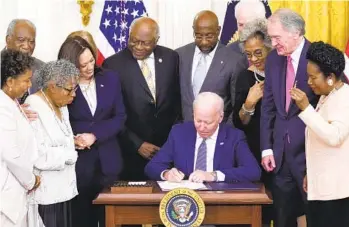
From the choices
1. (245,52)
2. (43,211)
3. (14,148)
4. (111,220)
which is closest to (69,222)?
(43,211)

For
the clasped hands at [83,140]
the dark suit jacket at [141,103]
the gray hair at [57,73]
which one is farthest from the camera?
the dark suit jacket at [141,103]

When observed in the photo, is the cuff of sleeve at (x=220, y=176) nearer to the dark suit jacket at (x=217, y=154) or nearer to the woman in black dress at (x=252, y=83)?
the dark suit jacket at (x=217, y=154)

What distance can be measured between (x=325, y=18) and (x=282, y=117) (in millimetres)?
2478

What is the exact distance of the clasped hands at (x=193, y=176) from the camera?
4.70 m

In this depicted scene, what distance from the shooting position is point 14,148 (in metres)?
4.12

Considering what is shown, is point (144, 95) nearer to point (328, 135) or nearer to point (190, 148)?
point (190, 148)

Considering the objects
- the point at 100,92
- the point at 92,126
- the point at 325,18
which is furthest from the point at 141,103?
the point at 325,18

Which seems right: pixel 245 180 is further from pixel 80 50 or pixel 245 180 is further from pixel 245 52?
pixel 80 50

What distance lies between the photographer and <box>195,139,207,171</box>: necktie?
4914 mm

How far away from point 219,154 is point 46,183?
1.19 metres

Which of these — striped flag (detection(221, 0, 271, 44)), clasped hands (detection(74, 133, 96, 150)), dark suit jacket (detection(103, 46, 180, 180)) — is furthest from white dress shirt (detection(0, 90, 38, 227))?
striped flag (detection(221, 0, 271, 44))

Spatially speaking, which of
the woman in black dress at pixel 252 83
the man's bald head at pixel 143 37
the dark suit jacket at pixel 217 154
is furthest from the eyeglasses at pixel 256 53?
the man's bald head at pixel 143 37

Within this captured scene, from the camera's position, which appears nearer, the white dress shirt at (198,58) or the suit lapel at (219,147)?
the suit lapel at (219,147)

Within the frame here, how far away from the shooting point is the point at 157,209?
14.5 feet
